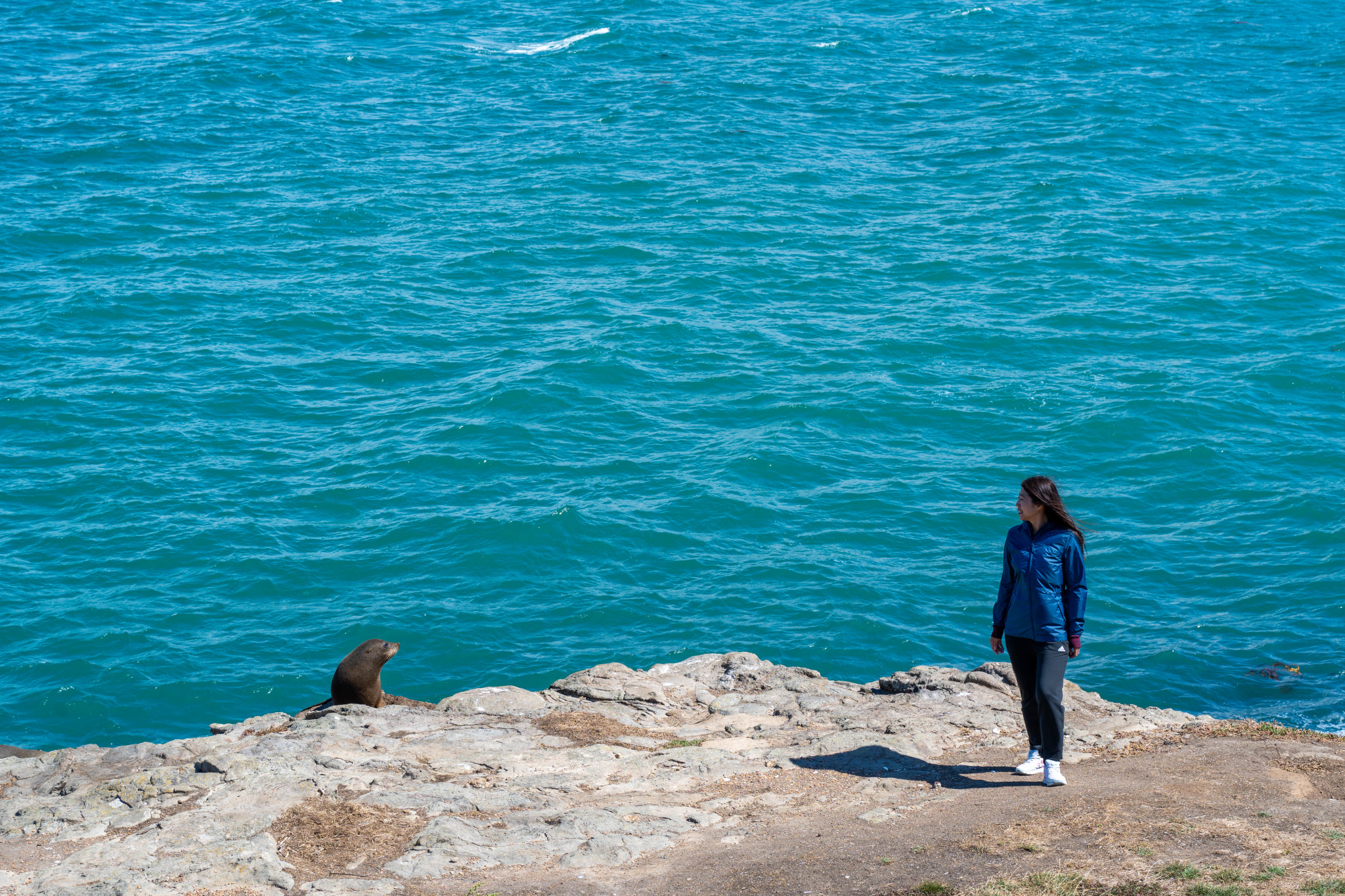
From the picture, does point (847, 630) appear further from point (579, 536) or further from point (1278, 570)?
point (1278, 570)

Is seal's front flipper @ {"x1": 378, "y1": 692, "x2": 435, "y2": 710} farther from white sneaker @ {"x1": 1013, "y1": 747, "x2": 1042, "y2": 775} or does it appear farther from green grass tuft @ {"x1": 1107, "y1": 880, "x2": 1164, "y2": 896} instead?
green grass tuft @ {"x1": 1107, "y1": 880, "x2": 1164, "y2": 896}

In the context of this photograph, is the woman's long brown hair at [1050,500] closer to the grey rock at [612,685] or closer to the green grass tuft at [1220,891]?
the green grass tuft at [1220,891]

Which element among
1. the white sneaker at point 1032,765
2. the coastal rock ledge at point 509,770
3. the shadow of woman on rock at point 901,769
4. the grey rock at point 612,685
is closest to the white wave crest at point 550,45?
the grey rock at point 612,685

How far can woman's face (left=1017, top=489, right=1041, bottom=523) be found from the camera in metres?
9.57

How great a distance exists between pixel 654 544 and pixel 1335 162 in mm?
27714

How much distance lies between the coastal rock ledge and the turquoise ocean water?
3.79 metres

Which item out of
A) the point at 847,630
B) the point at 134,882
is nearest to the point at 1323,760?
the point at 847,630

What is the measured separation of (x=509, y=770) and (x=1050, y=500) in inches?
223

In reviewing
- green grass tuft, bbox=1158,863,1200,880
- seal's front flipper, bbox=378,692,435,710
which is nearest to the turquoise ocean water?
seal's front flipper, bbox=378,692,435,710

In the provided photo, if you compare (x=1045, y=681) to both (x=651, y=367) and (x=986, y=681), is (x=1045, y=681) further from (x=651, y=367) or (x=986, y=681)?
(x=651, y=367)

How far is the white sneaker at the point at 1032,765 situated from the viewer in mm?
10273

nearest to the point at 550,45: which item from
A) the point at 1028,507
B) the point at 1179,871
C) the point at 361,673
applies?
the point at 361,673

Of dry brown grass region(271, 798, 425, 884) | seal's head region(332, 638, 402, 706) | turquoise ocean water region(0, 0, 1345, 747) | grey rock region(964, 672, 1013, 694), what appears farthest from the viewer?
turquoise ocean water region(0, 0, 1345, 747)

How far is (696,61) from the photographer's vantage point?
46188 millimetres
